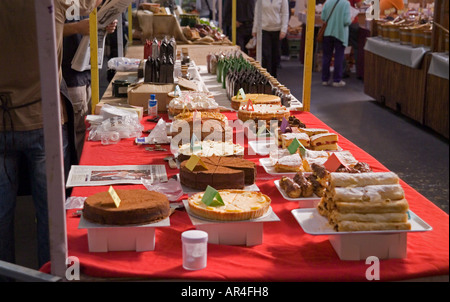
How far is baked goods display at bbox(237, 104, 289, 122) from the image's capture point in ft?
10.7

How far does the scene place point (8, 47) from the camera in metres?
2.49

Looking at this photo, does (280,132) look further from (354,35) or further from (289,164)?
(354,35)

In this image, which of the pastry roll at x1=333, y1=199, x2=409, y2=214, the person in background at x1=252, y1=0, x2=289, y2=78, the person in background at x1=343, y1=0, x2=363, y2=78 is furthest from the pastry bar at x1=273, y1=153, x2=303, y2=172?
the person in background at x1=343, y1=0, x2=363, y2=78

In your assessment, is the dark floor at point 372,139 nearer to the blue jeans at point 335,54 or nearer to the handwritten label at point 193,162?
the blue jeans at point 335,54

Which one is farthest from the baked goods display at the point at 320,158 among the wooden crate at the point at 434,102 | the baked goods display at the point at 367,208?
the wooden crate at the point at 434,102

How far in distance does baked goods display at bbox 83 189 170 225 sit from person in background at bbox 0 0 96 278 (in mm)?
861

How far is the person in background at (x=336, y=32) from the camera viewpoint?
31.1ft

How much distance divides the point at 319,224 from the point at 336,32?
8209 millimetres

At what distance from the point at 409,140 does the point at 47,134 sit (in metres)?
5.57

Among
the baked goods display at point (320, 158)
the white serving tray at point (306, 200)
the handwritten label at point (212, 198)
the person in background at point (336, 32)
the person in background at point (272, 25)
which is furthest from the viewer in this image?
the person in background at point (336, 32)

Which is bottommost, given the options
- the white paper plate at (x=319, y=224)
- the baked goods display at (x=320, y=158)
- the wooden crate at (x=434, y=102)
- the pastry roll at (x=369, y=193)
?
the wooden crate at (x=434, y=102)

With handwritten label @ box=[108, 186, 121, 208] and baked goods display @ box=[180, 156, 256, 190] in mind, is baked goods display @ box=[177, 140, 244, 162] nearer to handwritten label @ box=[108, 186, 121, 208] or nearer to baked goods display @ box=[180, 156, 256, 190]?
baked goods display @ box=[180, 156, 256, 190]

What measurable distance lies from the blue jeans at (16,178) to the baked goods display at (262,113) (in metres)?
1.15
